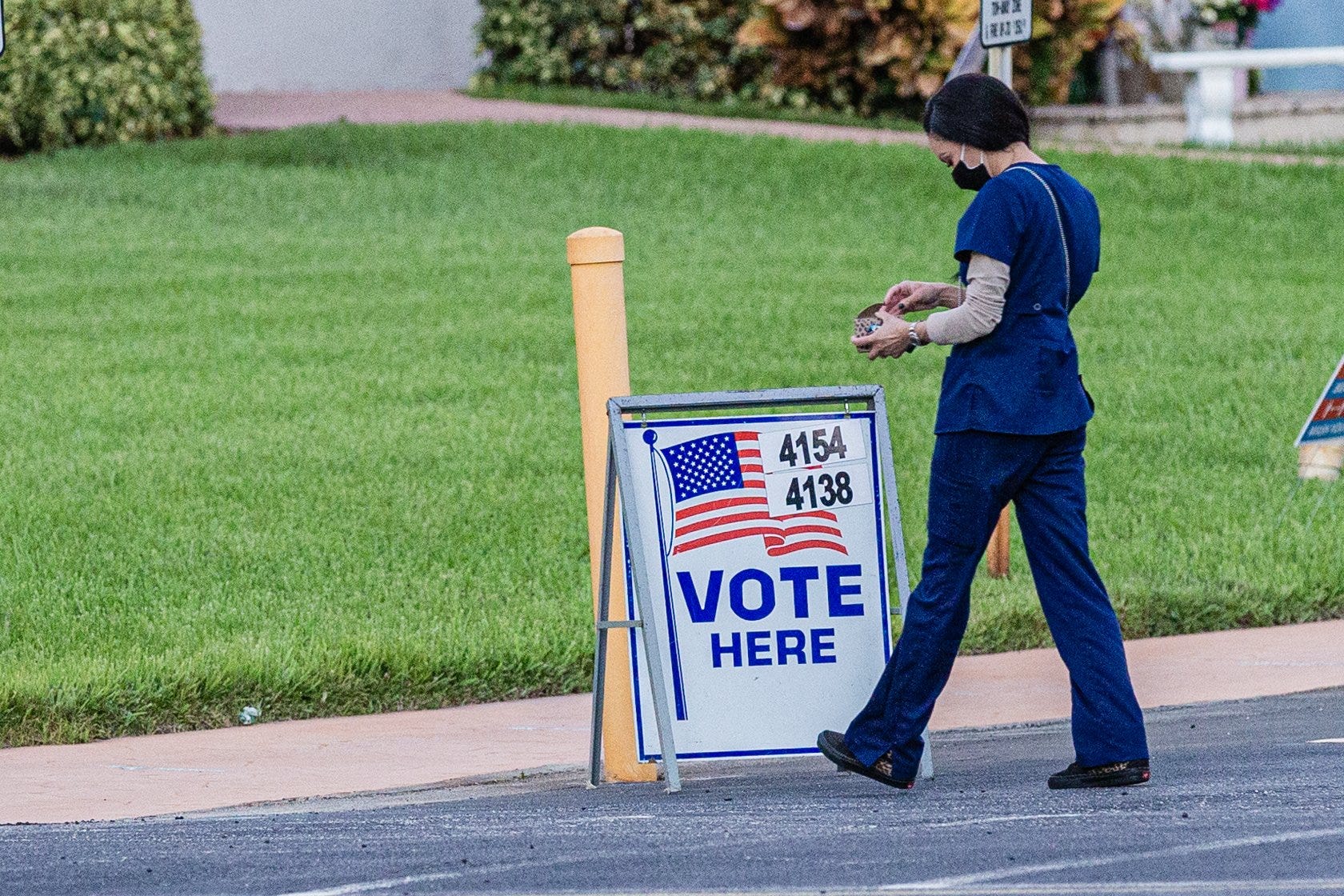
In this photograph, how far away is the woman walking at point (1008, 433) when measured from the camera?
486 cm

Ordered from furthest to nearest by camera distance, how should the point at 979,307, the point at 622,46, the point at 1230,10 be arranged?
the point at 622,46, the point at 1230,10, the point at 979,307

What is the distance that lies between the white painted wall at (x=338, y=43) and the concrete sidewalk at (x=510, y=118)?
0.83ft

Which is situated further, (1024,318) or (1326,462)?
(1326,462)

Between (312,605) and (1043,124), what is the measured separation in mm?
16336

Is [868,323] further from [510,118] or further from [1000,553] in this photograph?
[510,118]

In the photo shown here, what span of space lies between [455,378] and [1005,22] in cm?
477

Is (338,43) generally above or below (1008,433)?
above

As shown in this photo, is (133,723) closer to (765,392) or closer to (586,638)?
(586,638)

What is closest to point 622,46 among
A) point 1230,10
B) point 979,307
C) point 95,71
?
point 1230,10

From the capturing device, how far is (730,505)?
539 cm

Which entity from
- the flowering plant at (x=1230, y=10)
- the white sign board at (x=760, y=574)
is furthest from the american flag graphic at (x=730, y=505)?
the flowering plant at (x=1230, y=10)

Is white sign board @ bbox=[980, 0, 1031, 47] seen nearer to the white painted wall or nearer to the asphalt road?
the asphalt road

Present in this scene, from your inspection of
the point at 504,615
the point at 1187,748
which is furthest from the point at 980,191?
the point at 504,615

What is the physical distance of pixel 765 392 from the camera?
17.4 feet
